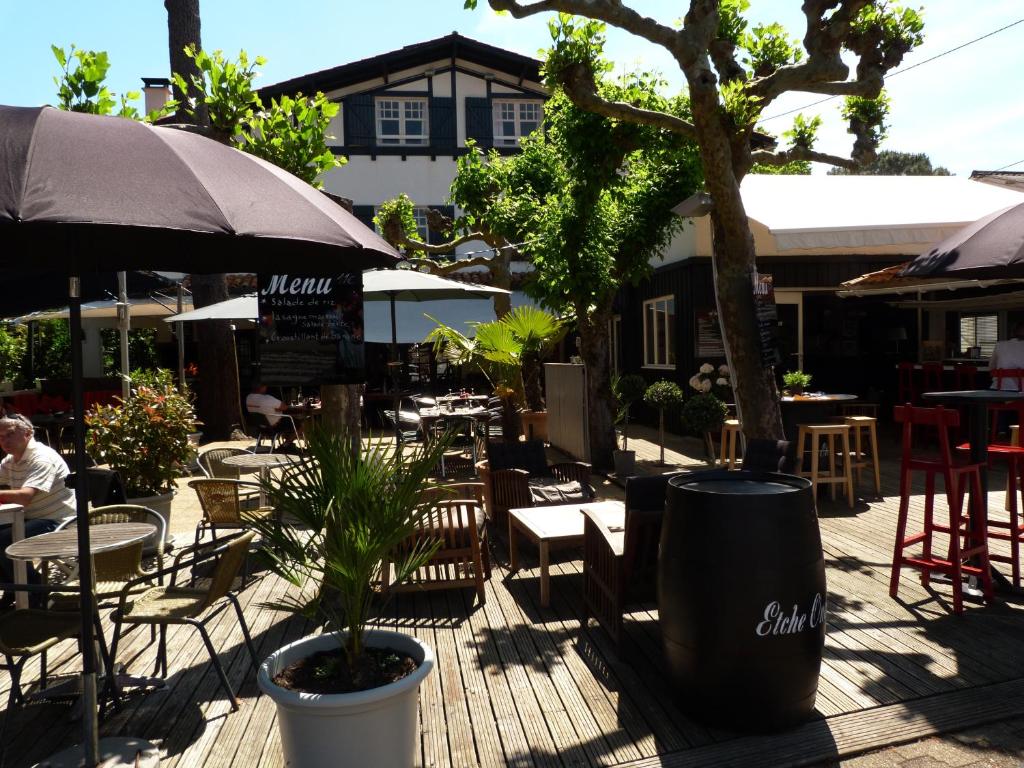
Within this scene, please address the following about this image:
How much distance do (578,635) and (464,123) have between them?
1751 cm

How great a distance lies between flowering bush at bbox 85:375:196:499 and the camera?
20.2 ft

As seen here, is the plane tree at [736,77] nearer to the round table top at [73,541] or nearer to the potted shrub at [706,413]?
the potted shrub at [706,413]

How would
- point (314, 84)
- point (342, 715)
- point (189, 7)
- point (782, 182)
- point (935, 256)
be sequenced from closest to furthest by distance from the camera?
point (342, 715) → point (935, 256) → point (782, 182) → point (189, 7) → point (314, 84)

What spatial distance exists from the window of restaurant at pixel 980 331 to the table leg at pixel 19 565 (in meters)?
13.1

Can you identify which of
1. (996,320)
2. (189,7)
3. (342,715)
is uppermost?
(189,7)

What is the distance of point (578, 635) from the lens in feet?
13.4

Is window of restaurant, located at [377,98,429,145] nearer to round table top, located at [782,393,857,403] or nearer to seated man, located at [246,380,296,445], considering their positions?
seated man, located at [246,380,296,445]

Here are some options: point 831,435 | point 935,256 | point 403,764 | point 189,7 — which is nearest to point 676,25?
point 935,256

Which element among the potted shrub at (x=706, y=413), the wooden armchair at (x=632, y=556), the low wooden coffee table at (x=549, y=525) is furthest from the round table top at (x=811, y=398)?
the wooden armchair at (x=632, y=556)

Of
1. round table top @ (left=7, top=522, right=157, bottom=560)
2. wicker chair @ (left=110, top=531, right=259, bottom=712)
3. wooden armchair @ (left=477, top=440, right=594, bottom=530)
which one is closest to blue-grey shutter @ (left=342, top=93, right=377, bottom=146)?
wooden armchair @ (left=477, top=440, right=594, bottom=530)

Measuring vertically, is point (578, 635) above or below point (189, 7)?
below

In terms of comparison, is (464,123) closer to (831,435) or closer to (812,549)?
(831,435)

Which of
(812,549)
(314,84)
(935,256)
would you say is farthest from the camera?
(314,84)

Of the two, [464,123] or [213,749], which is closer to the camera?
[213,749]
